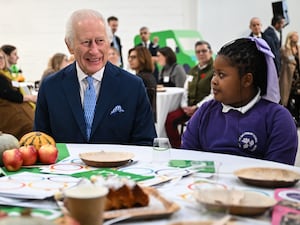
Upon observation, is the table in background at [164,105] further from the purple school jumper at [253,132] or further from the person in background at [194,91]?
the purple school jumper at [253,132]

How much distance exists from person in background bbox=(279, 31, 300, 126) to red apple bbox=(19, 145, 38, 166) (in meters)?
6.25

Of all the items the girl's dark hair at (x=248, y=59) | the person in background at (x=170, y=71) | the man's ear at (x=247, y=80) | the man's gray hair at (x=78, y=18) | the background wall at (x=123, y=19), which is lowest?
the person in background at (x=170, y=71)

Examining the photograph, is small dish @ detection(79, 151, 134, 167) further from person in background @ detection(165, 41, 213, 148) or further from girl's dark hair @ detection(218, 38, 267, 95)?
person in background @ detection(165, 41, 213, 148)

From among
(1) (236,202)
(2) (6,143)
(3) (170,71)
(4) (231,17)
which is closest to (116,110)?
(2) (6,143)

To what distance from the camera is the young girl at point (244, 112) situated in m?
1.96

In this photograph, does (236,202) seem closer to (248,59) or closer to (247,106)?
(247,106)

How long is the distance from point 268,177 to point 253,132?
0.54 metres

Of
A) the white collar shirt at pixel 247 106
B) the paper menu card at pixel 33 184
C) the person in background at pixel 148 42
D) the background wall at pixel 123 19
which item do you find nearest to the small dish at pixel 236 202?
the paper menu card at pixel 33 184

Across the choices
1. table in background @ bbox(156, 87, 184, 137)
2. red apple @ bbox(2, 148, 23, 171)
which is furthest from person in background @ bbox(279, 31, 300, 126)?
red apple @ bbox(2, 148, 23, 171)

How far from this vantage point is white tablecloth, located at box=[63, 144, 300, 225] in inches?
42.8

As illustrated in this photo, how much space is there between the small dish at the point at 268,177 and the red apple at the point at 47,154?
629 mm

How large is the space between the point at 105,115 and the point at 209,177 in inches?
34.7

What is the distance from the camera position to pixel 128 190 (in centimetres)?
112

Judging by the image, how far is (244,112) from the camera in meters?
2.03
